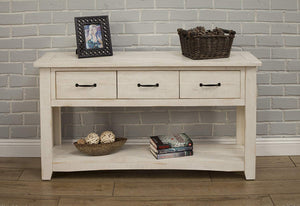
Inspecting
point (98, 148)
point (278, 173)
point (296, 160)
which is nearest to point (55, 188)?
point (98, 148)

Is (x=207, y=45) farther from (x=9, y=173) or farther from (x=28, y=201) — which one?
(x=9, y=173)

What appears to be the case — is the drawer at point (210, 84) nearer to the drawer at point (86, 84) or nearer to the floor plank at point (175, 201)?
the drawer at point (86, 84)

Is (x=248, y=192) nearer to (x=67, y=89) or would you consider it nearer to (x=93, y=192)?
(x=93, y=192)

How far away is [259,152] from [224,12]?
992mm

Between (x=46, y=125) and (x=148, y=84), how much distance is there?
644mm

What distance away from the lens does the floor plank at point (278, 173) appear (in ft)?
10.0

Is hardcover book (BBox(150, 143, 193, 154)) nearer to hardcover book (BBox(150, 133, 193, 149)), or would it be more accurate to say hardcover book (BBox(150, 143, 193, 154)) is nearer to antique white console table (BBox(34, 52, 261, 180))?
hardcover book (BBox(150, 133, 193, 149))

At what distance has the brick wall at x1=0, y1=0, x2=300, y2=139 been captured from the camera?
3.34 metres

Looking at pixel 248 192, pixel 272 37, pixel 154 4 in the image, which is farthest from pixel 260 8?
pixel 248 192

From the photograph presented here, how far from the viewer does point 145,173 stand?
10.3 feet

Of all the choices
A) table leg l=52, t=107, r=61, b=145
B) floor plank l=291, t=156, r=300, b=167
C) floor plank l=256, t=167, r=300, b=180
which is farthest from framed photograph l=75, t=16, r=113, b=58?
floor plank l=291, t=156, r=300, b=167

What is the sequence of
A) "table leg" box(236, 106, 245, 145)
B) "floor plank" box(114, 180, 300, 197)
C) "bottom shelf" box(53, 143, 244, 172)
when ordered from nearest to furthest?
"floor plank" box(114, 180, 300, 197), "bottom shelf" box(53, 143, 244, 172), "table leg" box(236, 106, 245, 145)

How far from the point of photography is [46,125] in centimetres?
296

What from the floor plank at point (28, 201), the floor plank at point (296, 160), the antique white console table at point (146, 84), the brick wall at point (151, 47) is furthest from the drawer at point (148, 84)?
the floor plank at point (296, 160)
